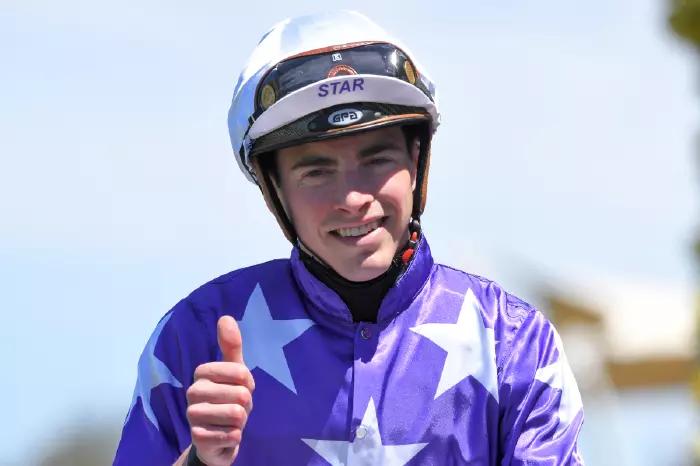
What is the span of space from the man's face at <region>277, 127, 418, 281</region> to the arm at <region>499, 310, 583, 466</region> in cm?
45

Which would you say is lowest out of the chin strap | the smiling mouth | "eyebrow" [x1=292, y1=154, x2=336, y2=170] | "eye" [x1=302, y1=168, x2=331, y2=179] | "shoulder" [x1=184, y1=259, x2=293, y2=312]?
"shoulder" [x1=184, y1=259, x2=293, y2=312]

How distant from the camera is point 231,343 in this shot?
348cm

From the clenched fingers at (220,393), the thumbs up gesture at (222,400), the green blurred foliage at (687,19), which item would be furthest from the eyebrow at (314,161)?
the green blurred foliage at (687,19)

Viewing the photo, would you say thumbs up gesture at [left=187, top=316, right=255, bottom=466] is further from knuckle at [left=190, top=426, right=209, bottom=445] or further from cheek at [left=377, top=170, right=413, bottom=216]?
cheek at [left=377, top=170, right=413, bottom=216]

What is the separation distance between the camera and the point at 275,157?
4215mm

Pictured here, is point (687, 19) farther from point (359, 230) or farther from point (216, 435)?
point (216, 435)

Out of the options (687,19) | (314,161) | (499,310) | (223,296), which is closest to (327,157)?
(314,161)

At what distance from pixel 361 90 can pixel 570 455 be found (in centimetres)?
112

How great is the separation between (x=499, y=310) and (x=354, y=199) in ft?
1.73

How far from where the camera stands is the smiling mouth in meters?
3.97

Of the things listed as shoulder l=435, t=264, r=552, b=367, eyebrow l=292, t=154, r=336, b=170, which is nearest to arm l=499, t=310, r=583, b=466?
shoulder l=435, t=264, r=552, b=367

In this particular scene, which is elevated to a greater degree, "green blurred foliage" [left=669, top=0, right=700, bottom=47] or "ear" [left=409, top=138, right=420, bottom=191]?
"green blurred foliage" [left=669, top=0, right=700, bottom=47]

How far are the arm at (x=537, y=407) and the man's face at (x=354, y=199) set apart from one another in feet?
1.46

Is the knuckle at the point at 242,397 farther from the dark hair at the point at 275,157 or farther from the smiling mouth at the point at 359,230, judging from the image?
the dark hair at the point at 275,157
